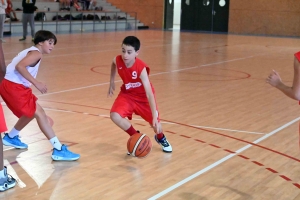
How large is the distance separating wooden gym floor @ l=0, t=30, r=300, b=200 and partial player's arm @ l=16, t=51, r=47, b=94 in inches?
29.4

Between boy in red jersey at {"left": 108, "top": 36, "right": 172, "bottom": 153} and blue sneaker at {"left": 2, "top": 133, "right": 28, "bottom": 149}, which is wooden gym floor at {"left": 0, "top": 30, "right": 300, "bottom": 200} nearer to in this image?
blue sneaker at {"left": 2, "top": 133, "right": 28, "bottom": 149}

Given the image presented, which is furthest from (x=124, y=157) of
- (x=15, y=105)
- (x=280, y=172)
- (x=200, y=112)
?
(x=200, y=112)

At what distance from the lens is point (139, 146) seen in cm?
508

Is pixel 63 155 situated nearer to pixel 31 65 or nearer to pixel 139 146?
pixel 139 146

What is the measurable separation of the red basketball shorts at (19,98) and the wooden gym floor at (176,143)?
49cm

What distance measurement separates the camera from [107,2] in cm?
2766

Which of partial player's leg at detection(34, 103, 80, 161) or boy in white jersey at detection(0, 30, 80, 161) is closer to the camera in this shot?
boy in white jersey at detection(0, 30, 80, 161)

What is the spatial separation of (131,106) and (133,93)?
146mm

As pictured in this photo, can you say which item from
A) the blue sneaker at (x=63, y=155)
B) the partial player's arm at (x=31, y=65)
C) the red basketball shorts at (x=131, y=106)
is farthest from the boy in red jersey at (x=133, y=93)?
the partial player's arm at (x=31, y=65)

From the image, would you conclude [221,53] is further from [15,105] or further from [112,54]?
[15,105]

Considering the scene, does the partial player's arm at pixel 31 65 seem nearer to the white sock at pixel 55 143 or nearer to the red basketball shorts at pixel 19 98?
the red basketball shorts at pixel 19 98

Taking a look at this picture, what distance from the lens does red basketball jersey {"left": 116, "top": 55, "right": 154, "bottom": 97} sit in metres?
5.30

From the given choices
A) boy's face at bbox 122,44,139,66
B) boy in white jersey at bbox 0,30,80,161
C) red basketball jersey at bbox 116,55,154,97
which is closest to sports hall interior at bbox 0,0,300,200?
boy in white jersey at bbox 0,30,80,161

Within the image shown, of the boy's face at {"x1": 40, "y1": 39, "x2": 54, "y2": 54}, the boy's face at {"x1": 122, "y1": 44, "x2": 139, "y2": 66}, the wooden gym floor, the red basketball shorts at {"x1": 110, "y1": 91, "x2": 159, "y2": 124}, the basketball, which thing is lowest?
the wooden gym floor
